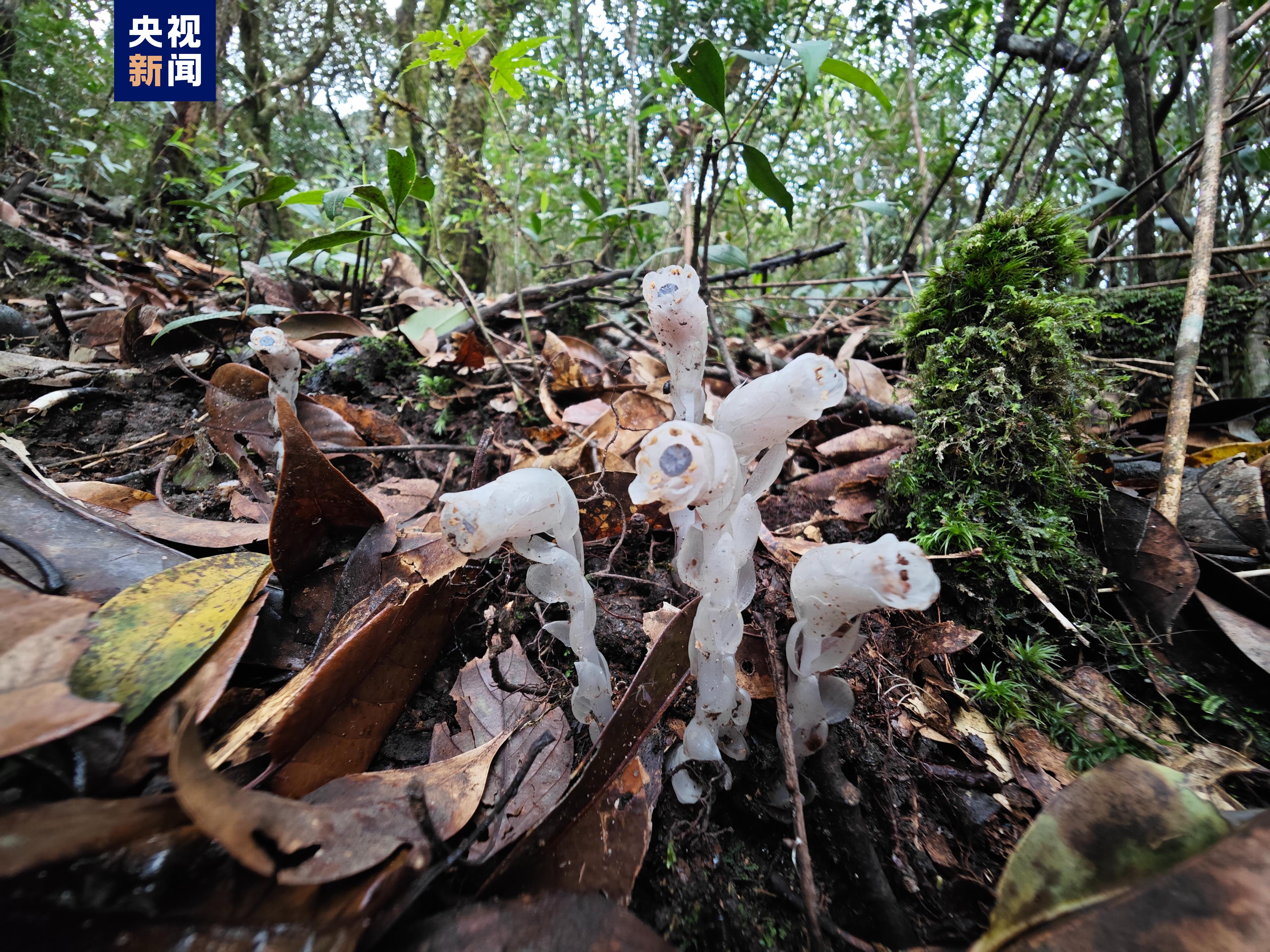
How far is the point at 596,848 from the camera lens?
32.5 inches

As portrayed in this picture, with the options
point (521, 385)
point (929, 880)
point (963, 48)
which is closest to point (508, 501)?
point (929, 880)

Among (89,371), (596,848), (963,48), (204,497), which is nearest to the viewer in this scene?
(596,848)

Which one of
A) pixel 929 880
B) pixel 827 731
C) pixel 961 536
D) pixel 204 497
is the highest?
pixel 961 536

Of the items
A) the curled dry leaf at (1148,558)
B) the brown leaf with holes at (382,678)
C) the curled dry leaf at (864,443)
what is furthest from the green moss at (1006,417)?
the brown leaf with holes at (382,678)

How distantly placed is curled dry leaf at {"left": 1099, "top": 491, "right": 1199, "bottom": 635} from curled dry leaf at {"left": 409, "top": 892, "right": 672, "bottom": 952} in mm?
1211

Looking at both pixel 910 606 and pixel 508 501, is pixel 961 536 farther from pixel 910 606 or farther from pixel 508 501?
pixel 508 501

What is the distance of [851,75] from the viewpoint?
64.5 inches

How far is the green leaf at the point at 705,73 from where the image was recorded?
153 centimetres

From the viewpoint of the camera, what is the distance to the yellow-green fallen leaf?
2.46ft

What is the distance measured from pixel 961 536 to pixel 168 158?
663cm

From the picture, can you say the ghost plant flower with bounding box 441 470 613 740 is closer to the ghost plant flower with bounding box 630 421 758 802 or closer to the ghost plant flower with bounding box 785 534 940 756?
the ghost plant flower with bounding box 630 421 758 802

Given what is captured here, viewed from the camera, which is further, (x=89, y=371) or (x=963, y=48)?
(x=963, y=48)

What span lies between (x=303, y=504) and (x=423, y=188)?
3.75 ft

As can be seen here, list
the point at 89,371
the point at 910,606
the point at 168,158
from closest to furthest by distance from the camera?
1. the point at 910,606
2. the point at 89,371
3. the point at 168,158
